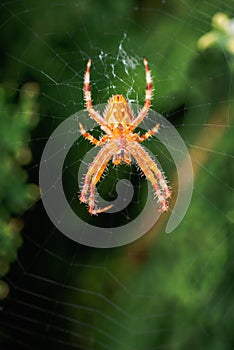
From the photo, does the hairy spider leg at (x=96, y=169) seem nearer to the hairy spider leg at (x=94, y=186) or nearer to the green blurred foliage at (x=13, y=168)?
the hairy spider leg at (x=94, y=186)

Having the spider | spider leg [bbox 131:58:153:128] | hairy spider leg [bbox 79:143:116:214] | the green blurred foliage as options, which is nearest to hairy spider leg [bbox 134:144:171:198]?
the spider

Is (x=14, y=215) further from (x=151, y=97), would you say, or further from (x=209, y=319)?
(x=209, y=319)

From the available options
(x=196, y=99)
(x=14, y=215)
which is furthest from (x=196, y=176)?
(x=14, y=215)

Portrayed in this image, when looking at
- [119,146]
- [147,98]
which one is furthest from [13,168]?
[147,98]

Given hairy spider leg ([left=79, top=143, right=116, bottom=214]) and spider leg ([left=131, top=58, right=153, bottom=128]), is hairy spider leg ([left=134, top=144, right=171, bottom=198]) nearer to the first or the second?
hairy spider leg ([left=79, top=143, right=116, bottom=214])

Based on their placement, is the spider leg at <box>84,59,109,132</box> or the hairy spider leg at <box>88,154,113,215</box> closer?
the spider leg at <box>84,59,109,132</box>

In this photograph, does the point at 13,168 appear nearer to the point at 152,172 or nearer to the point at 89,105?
the point at 89,105

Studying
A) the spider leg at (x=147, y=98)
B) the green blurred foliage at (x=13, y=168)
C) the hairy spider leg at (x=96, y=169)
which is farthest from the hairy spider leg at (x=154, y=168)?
the green blurred foliage at (x=13, y=168)
